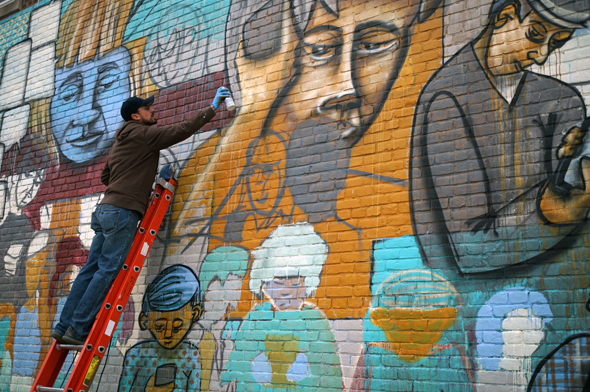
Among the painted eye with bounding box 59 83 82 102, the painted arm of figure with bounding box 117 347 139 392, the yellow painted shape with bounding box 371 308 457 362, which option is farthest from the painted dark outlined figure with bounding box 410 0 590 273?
the painted eye with bounding box 59 83 82 102

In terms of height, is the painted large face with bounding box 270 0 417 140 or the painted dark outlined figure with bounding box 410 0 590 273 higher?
the painted large face with bounding box 270 0 417 140

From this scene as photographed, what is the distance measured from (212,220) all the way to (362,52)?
196 cm

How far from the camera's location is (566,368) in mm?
3072

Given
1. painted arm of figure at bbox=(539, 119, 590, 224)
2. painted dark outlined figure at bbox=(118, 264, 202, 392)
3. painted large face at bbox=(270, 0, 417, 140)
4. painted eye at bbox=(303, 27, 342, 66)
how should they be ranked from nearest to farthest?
1. painted arm of figure at bbox=(539, 119, 590, 224)
2. painted large face at bbox=(270, 0, 417, 140)
3. painted eye at bbox=(303, 27, 342, 66)
4. painted dark outlined figure at bbox=(118, 264, 202, 392)

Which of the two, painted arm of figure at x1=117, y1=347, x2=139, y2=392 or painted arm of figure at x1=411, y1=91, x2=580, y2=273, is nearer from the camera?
painted arm of figure at x1=411, y1=91, x2=580, y2=273

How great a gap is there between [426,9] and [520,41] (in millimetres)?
763

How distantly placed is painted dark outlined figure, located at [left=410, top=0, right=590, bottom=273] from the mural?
0.01 metres

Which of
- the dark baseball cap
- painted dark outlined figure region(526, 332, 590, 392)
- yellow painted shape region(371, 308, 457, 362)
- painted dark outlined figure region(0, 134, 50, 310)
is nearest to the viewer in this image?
painted dark outlined figure region(526, 332, 590, 392)

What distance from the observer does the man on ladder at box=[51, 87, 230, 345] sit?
13.5 ft

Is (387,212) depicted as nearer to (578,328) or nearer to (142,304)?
(578,328)

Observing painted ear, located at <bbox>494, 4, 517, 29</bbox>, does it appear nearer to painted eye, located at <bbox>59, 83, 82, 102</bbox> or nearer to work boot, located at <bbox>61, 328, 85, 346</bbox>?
work boot, located at <bbox>61, 328, 85, 346</bbox>

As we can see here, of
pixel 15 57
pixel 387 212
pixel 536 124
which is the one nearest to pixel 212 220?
pixel 387 212

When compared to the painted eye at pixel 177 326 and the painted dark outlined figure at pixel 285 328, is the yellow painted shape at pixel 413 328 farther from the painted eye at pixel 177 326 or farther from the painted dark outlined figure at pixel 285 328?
the painted eye at pixel 177 326

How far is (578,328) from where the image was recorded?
10.2 ft
